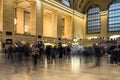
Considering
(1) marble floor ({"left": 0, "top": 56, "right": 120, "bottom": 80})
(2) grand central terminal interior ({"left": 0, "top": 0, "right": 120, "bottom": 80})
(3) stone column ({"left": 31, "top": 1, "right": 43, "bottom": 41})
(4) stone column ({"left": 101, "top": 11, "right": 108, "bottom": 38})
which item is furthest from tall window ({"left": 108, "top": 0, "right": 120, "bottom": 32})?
(1) marble floor ({"left": 0, "top": 56, "right": 120, "bottom": 80})

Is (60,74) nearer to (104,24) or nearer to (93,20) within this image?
(104,24)

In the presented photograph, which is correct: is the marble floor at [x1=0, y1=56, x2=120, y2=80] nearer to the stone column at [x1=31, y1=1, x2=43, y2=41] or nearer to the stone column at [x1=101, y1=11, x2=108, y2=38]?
the stone column at [x1=31, y1=1, x2=43, y2=41]

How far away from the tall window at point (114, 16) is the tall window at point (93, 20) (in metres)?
3.31

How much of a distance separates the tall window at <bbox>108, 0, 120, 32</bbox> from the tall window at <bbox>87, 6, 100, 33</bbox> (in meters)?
3.31

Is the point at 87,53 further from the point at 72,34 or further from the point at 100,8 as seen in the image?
the point at 100,8

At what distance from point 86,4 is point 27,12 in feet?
58.9

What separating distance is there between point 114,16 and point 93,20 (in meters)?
6.01

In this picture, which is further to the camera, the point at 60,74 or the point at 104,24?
the point at 104,24

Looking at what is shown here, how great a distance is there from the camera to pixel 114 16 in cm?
4509

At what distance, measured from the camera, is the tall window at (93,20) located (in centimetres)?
4819

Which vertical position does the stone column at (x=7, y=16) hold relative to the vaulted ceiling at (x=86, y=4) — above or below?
below

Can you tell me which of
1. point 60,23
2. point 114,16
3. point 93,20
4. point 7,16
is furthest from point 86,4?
point 7,16

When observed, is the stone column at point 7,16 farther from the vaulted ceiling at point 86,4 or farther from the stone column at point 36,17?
the vaulted ceiling at point 86,4

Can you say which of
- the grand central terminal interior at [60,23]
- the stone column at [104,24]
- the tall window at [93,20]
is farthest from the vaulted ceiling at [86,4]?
the stone column at [104,24]
